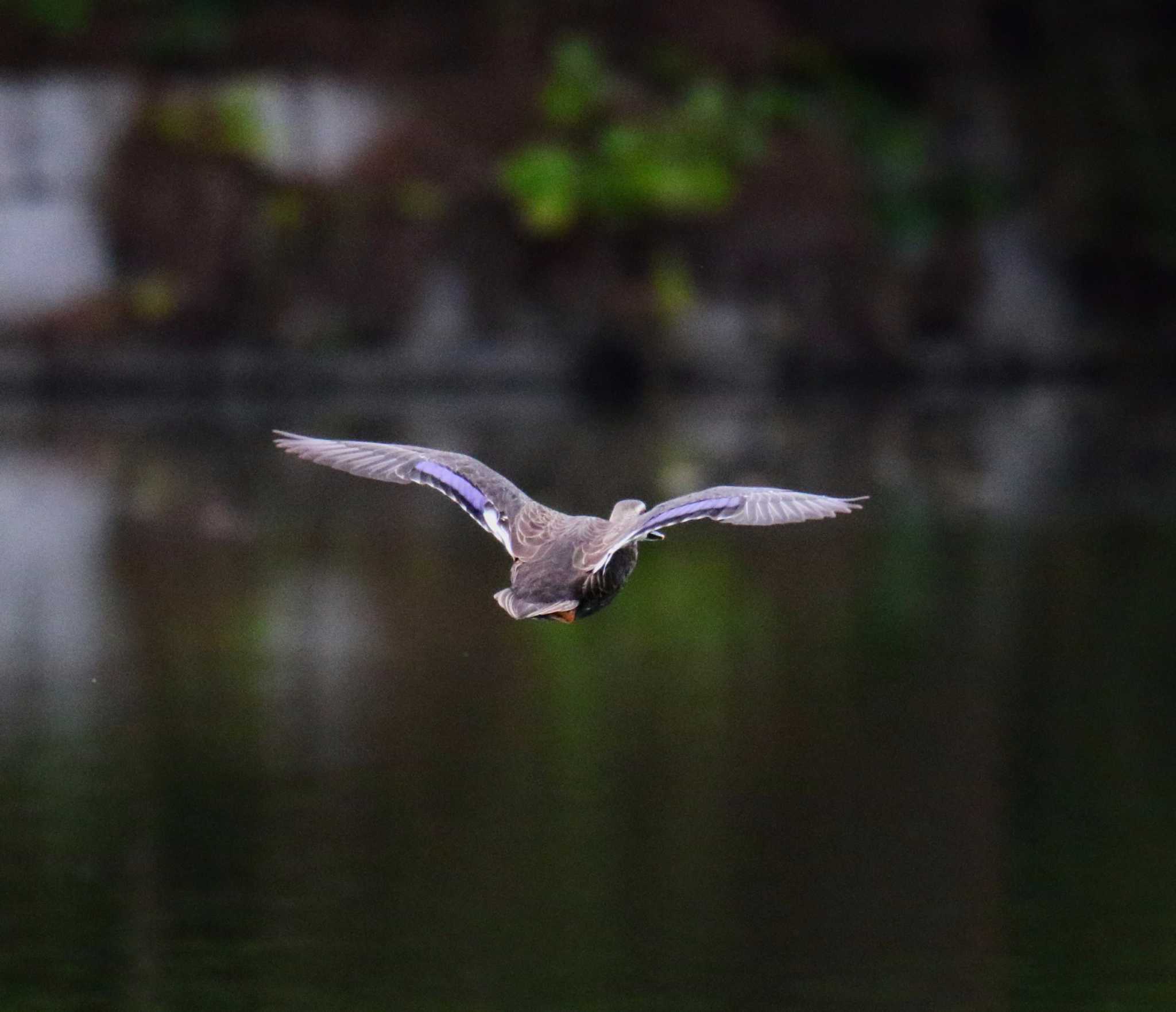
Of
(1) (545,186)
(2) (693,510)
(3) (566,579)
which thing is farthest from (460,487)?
(1) (545,186)

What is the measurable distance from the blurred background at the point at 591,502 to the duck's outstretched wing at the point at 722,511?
1.07 metres

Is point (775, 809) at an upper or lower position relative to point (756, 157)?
lower

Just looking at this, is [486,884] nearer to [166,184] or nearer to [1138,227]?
[166,184]

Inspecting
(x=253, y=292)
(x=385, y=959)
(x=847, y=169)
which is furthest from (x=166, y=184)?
(x=385, y=959)

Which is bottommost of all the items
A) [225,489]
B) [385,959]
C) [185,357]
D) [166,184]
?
[385,959]

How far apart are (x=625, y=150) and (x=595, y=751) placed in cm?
1301

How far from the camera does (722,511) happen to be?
174 inches

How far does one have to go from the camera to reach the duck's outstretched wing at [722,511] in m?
4.33

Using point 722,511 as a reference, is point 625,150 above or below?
above

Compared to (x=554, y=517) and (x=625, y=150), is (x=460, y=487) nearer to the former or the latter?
(x=554, y=517)

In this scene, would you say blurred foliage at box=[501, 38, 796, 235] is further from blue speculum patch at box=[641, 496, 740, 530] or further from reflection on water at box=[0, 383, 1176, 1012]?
blue speculum patch at box=[641, 496, 740, 530]

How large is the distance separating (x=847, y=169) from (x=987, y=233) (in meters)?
1.68

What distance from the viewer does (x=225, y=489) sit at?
45.0ft

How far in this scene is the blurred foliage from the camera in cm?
2003
